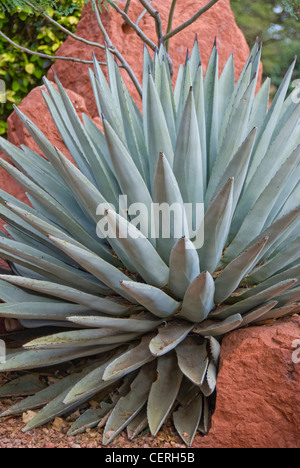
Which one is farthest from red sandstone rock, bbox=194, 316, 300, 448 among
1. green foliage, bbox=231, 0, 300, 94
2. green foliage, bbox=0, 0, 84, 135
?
green foliage, bbox=231, 0, 300, 94

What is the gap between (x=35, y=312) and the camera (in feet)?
6.34

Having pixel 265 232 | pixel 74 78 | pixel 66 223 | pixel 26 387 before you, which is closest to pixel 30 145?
pixel 74 78

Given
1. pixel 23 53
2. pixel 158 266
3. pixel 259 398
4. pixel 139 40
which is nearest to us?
pixel 259 398

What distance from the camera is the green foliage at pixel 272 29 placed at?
620 centimetres

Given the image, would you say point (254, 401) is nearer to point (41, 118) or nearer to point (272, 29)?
point (41, 118)

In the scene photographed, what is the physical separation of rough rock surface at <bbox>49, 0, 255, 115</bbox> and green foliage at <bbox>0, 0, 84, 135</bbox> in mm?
375

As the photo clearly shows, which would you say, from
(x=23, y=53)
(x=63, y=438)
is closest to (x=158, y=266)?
(x=63, y=438)

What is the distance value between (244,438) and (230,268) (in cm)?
50

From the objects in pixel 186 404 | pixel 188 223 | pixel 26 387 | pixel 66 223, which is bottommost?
pixel 26 387

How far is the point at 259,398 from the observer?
164 centimetres

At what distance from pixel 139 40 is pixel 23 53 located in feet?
3.40

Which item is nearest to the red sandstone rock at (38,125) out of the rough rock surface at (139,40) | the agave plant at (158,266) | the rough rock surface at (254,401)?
the rough rock surface at (139,40)

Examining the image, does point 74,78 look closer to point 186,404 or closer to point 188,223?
point 188,223

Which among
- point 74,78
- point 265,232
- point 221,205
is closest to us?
point 221,205
